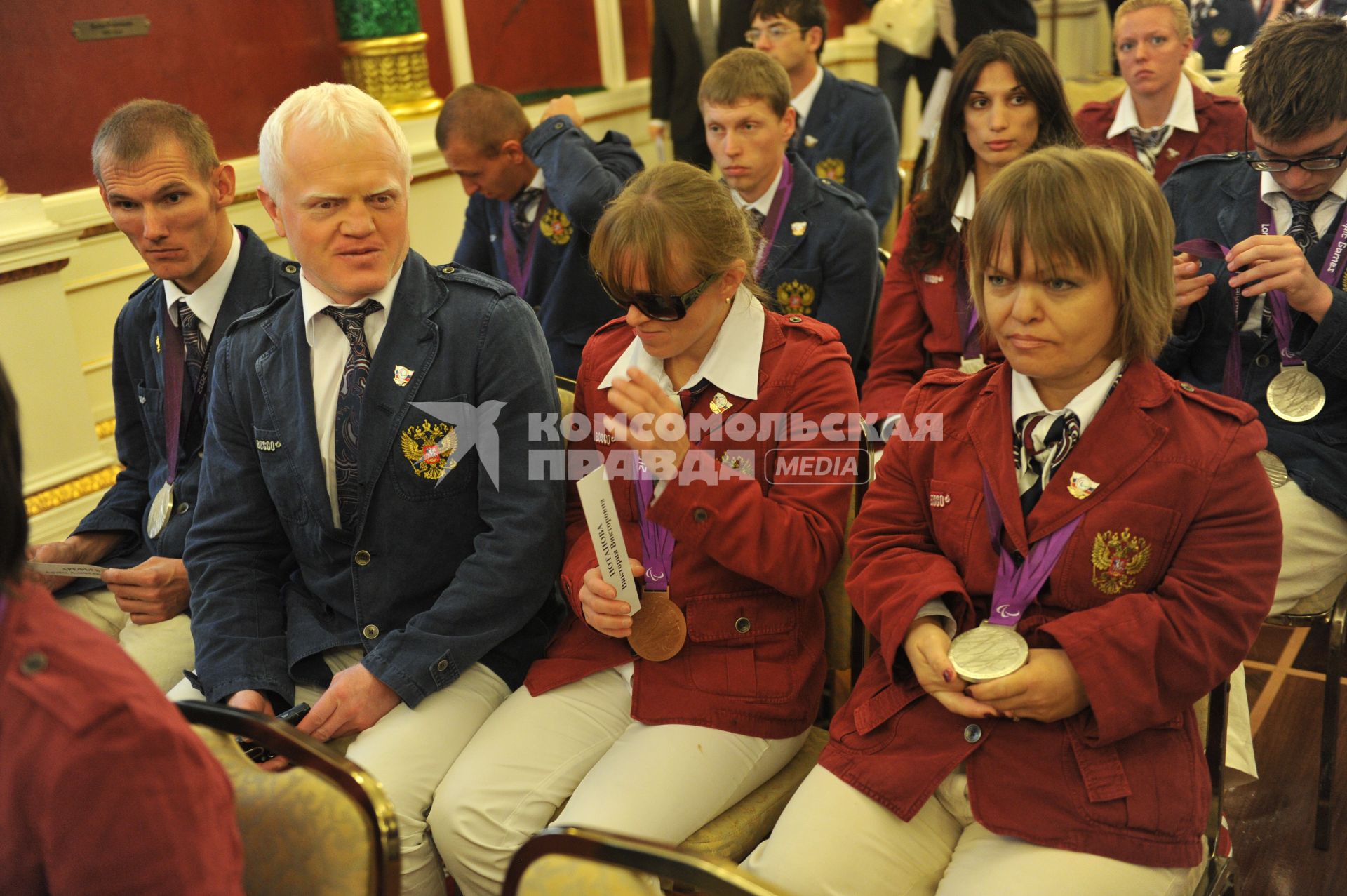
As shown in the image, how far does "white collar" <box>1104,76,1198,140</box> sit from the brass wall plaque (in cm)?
380

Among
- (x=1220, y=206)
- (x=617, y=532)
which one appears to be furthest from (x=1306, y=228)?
(x=617, y=532)

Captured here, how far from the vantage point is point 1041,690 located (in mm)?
1513

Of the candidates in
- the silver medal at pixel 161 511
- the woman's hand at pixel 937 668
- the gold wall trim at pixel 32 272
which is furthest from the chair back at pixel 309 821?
the gold wall trim at pixel 32 272

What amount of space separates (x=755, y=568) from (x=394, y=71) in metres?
4.48

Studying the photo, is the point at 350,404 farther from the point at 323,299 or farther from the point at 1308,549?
the point at 1308,549

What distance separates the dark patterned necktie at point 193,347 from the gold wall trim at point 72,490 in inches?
67.3

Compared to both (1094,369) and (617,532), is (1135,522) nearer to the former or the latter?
(1094,369)

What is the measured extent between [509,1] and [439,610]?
17.3ft

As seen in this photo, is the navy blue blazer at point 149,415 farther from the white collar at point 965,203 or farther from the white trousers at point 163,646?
the white collar at point 965,203

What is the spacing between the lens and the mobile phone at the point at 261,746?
1.60 m

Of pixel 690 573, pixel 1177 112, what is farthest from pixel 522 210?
pixel 1177 112

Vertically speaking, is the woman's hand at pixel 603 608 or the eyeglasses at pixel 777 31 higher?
the eyeglasses at pixel 777 31

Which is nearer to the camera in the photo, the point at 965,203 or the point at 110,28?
the point at 965,203

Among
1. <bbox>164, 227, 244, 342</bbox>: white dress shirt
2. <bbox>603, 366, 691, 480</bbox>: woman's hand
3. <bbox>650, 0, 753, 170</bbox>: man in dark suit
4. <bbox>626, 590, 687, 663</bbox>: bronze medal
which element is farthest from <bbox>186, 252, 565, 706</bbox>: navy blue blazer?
<bbox>650, 0, 753, 170</bbox>: man in dark suit
